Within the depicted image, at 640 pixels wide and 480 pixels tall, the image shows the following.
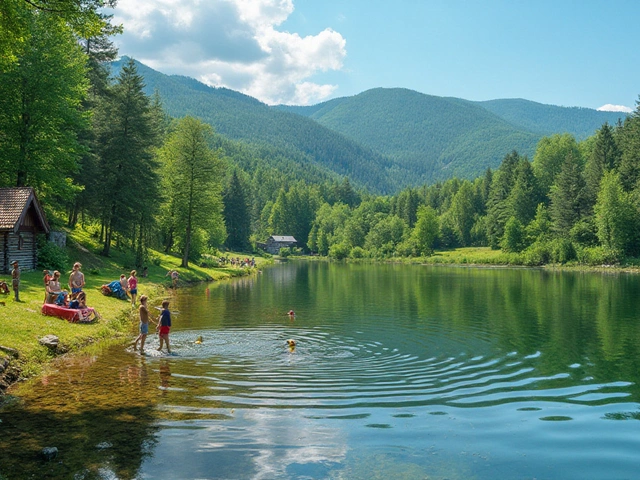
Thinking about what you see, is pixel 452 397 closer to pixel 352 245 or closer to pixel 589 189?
pixel 589 189

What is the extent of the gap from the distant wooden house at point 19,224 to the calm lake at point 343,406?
1345 centimetres

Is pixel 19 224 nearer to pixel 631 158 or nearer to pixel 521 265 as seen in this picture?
pixel 521 265

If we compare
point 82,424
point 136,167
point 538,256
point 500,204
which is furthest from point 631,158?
point 82,424

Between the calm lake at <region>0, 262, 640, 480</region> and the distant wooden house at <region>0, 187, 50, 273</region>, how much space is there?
13446 millimetres

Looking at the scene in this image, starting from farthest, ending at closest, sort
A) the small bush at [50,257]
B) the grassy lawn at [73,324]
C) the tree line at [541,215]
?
the tree line at [541,215], the small bush at [50,257], the grassy lawn at [73,324]

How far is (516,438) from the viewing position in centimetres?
Result: 1348

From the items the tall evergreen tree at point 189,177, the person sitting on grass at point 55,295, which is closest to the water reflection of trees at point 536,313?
the person sitting on grass at point 55,295

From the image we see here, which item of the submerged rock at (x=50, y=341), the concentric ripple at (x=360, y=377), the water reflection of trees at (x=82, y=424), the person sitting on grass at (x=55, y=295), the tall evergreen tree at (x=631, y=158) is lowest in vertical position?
the concentric ripple at (x=360, y=377)

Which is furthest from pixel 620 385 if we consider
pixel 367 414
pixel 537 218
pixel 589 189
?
pixel 537 218

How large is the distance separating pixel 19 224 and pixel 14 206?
1420 mm

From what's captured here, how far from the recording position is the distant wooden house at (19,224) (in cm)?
3578

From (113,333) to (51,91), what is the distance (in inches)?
934

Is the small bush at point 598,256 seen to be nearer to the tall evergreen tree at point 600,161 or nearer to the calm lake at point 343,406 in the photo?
the tall evergreen tree at point 600,161

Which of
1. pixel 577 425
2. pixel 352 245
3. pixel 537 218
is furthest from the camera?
pixel 352 245
